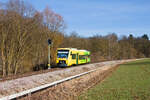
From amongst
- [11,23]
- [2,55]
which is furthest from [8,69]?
[11,23]

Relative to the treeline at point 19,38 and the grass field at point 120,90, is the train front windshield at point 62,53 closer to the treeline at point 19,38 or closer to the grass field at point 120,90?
the treeline at point 19,38

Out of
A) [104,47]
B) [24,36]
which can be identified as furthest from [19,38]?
[104,47]

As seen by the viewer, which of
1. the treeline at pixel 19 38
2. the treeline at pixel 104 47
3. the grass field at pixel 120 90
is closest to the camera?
the grass field at pixel 120 90

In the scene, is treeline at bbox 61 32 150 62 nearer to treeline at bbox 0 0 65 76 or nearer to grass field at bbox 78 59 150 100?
treeline at bbox 0 0 65 76

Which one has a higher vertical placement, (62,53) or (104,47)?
(104,47)

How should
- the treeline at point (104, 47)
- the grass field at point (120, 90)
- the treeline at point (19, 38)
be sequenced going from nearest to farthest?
the grass field at point (120, 90), the treeline at point (19, 38), the treeline at point (104, 47)

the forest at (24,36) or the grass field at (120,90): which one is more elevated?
the forest at (24,36)

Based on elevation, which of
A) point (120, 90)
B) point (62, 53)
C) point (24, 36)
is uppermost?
point (24, 36)

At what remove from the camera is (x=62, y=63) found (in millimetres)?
26531

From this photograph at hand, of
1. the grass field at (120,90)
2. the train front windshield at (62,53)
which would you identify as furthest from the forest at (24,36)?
the grass field at (120,90)

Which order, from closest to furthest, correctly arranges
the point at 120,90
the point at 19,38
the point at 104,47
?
the point at 120,90
the point at 19,38
the point at 104,47

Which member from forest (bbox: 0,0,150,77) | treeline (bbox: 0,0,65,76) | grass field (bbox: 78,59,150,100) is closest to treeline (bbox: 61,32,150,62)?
forest (bbox: 0,0,150,77)

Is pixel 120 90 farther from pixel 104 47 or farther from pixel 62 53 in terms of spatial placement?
pixel 104 47

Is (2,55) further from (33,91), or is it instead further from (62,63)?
(33,91)
